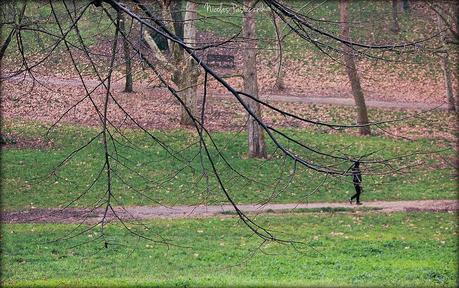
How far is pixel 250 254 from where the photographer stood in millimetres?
8234

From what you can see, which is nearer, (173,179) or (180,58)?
(173,179)

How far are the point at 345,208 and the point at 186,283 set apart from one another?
A: 8308mm

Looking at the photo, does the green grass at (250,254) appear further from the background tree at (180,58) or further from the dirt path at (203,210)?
the background tree at (180,58)

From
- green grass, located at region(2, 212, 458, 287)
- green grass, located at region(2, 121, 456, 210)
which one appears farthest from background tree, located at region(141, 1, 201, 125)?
green grass, located at region(2, 212, 458, 287)

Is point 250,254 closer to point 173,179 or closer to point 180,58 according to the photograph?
point 173,179

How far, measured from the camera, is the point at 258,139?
19.4 m

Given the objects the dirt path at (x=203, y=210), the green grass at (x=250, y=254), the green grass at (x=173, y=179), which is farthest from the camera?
the green grass at (x=173, y=179)

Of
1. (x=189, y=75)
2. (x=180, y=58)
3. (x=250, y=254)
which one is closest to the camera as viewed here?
(x=250, y=254)

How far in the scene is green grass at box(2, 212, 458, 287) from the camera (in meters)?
8.61

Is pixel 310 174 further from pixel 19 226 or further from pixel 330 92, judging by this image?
pixel 330 92

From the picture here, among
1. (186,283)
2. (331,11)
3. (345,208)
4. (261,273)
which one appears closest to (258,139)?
(345,208)

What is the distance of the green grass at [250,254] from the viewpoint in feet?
28.2

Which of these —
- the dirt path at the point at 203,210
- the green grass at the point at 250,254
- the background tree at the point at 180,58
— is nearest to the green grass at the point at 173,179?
the dirt path at the point at 203,210

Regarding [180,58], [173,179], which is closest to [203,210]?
[173,179]
